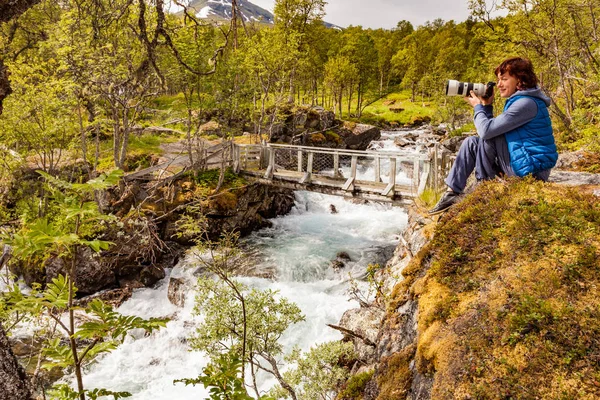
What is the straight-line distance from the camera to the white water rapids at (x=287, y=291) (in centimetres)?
913

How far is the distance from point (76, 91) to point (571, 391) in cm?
1407

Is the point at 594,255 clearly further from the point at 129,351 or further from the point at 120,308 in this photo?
the point at 120,308

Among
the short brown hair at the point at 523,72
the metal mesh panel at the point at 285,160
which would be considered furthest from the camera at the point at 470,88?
the metal mesh panel at the point at 285,160

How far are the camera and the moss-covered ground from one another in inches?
41.2

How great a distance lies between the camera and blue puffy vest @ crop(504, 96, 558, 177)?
134 inches

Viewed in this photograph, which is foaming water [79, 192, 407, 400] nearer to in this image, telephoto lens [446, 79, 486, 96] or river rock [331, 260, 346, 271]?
river rock [331, 260, 346, 271]

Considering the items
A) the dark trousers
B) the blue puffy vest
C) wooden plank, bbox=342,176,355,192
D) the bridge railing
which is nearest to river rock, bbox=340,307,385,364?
the dark trousers

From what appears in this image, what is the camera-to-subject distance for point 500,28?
502 inches

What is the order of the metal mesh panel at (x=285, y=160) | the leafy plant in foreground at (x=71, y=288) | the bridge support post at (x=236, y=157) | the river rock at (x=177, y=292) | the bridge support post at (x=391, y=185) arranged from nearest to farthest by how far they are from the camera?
the leafy plant in foreground at (x=71, y=288), the bridge support post at (x=391, y=185), the river rock at (x=177, y=292), the bridge support post at (x=236, y=157), the metal mesh panel at (x=285, y=160)

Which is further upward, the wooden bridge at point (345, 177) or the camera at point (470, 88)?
the camera at point (470, 88)

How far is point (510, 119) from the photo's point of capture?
3.38 metres

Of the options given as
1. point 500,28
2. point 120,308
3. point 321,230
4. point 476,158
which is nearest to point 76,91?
point 120,308

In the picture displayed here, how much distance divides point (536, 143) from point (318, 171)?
43.6ft

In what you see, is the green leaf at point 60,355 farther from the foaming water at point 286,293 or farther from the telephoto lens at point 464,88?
the foaming water at point 286,293
